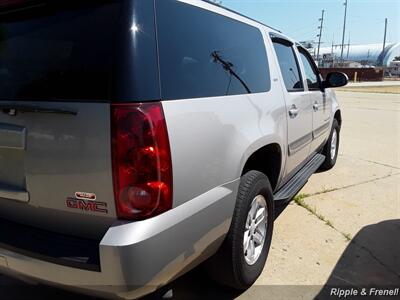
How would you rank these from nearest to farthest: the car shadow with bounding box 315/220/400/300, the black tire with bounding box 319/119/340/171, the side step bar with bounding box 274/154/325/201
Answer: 1. the car shadow with bounding box 315/220/400/300
2. the side step bar with bounding box 274/154/325/201
3. the black tire with bounding box 319/119/340/171

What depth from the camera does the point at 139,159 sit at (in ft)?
6.25

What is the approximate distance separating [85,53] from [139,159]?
62 cm

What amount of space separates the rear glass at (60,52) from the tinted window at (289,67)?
2.24m

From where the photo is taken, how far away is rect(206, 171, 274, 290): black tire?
2636mm

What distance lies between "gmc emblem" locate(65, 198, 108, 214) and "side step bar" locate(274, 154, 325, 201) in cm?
191

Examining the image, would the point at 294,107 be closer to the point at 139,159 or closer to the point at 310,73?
the point at 310,73

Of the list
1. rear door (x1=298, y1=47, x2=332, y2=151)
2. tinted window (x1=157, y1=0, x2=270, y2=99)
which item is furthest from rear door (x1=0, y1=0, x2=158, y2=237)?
rear door (x1=298, y1=47, x2=332, y2=151)

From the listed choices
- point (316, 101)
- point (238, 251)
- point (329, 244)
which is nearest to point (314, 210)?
point (329, 244)

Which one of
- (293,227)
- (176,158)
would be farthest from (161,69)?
(293,227)

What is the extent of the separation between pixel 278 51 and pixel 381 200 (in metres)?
2.46

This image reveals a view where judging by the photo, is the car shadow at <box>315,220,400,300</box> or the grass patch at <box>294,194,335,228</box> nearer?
the car shadow at <box>315,220,400,300</box>

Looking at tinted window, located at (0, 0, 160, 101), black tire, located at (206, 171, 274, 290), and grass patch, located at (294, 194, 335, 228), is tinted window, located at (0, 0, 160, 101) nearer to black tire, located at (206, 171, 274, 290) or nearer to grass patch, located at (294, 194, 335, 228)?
black tire, located at (206, 171, 274, 290)

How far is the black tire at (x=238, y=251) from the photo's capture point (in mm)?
2636

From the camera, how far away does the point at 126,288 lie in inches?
73.1
